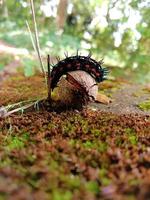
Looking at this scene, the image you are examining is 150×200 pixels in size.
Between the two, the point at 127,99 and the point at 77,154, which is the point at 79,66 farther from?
the point at 77,154

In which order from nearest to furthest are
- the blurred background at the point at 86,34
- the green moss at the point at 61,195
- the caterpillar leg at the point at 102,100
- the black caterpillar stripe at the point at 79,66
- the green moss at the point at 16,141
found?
the green moss at the point at 61,195
the green moss at the point at 16,141
the black caterpillar stripe at the point at 79,66
the caterpillar leg at the point at 102,100
the blurred background at the point at 86,34

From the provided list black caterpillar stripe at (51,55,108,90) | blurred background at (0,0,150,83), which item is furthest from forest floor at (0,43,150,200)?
blurred background at (0,0,150,83)

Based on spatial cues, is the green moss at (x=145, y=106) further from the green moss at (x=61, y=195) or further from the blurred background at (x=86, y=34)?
the green moss at (x=61, y=195)

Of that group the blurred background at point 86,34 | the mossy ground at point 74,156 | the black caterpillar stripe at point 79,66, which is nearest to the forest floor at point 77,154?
the mossy ground at point 74,156

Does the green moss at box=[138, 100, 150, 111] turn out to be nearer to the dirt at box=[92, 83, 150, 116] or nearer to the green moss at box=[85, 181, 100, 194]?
the dirt at box=[92, 83, 150, 116]

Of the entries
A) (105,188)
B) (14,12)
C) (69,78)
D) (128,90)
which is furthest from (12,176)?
(14,12)

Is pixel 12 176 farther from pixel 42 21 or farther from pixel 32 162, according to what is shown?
pixel 42 21
